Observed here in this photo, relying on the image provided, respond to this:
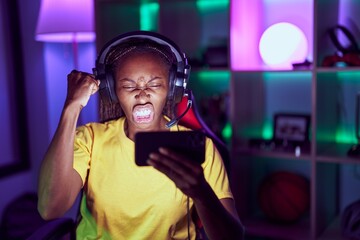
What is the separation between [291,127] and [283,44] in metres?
0.38

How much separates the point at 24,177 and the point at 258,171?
1197 mm

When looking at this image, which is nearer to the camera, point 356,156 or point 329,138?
point 356,156

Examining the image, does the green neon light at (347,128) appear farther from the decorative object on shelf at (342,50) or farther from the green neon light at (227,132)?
the green neon light at (227,132)

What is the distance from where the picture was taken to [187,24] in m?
2.33

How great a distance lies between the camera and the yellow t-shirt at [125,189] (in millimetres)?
978

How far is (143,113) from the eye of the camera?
0.84 meters

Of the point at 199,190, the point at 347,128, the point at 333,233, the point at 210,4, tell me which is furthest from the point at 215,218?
the point at 210,4

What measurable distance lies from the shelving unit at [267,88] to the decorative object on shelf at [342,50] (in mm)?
37

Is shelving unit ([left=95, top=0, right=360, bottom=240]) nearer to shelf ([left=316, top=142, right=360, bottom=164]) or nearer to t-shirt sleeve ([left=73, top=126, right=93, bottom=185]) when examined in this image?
shelf ([left=316, top=142, right=360, bottom=164])

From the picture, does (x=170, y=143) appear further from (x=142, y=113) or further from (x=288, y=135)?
(x=288, y=135)

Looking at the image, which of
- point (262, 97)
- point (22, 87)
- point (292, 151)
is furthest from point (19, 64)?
point (292, 151)

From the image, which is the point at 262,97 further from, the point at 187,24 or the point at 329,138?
the point at 187,24

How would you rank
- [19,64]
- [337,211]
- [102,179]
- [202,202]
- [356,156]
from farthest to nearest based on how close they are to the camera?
1. [19,64]
2. [337,211]
3. [356,156]
4. [102,179]
5. [202,202]

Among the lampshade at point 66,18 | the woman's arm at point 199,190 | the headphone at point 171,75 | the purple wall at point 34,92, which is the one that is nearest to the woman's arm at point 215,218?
the woman's arm at point 199,190
